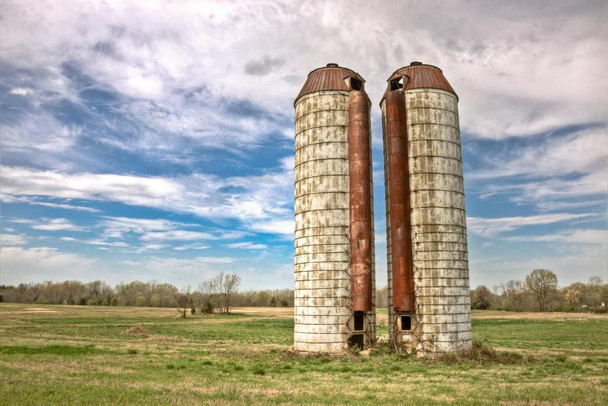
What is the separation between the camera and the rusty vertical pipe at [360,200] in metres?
27.4

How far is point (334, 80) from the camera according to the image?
30.1 m

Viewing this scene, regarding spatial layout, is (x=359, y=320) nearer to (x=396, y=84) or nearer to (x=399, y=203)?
(x=399, y=203)

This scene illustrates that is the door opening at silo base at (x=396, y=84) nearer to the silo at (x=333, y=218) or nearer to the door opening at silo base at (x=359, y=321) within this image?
the silo at (x=333, y=218)

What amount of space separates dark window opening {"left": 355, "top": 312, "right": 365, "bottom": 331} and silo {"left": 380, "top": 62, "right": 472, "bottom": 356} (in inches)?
74.2

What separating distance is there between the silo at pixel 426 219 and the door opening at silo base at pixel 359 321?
1.87 metres

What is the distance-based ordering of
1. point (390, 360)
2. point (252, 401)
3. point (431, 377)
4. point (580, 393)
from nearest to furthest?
1. point (252, 401)
2. point (580, 393)
3. point (431, 377)
4. point (390, 360)

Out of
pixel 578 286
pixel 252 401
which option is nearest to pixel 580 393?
pixel 252 401

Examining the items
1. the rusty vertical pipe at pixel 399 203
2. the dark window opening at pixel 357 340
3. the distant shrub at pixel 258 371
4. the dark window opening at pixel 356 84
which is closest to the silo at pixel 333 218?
the dark window opening at pixel 357 340

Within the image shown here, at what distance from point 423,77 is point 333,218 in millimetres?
10817

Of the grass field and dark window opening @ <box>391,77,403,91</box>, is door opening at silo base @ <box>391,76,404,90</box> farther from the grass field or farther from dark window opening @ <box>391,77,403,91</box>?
the grass field

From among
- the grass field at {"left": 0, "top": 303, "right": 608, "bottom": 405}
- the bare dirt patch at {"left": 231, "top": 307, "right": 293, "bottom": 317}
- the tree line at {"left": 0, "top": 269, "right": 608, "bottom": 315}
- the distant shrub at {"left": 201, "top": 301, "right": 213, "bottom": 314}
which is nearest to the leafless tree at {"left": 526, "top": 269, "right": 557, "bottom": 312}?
the tree line at {"left": 0, "top": 269, "right": 608, "bottom": 315}

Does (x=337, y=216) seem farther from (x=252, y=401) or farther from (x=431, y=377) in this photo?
(x=252, y=401)

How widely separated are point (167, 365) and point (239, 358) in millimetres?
5136

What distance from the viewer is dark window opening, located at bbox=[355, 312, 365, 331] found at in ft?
90.0
